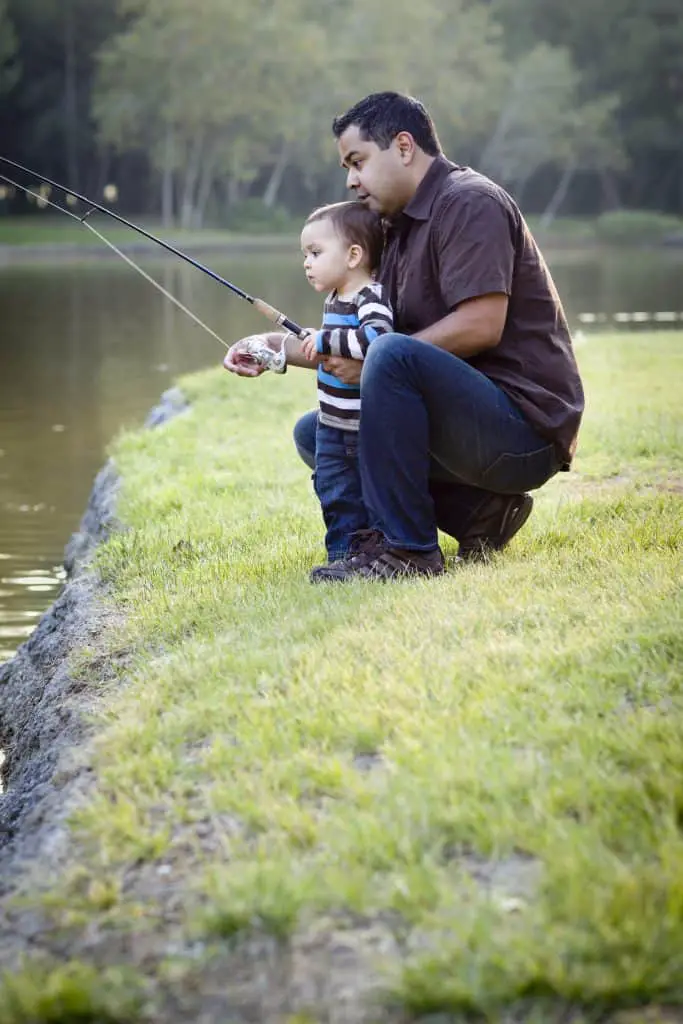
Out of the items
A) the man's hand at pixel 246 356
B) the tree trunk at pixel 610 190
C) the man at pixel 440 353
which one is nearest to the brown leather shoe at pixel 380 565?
the man at pixel 440 353

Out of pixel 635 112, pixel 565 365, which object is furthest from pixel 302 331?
pixel 635 112

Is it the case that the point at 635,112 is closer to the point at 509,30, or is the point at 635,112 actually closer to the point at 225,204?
the point at 509,30

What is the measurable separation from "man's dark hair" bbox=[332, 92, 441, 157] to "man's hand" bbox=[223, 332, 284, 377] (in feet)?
2.12

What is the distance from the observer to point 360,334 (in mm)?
4094

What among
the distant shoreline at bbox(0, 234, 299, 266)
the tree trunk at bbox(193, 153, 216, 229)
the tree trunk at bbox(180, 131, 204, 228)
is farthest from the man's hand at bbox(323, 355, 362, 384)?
the tree trunk at bbox(193, 153, 216, 229)

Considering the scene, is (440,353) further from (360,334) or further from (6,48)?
(6,48)

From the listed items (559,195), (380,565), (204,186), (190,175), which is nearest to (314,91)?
(204,186)

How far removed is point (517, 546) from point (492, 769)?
6.54 ft

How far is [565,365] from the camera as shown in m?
4.16

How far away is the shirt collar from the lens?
4094 millimetres

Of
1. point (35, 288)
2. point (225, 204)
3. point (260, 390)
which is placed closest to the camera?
point (260, 390)

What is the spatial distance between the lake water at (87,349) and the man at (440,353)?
204cm

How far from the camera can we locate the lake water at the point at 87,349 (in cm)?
749

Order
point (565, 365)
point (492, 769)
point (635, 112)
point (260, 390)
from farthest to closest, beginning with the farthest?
1. point (635, 112)
2. point (260, 390)
3. point (565, 365)
4. point (492, 769)
